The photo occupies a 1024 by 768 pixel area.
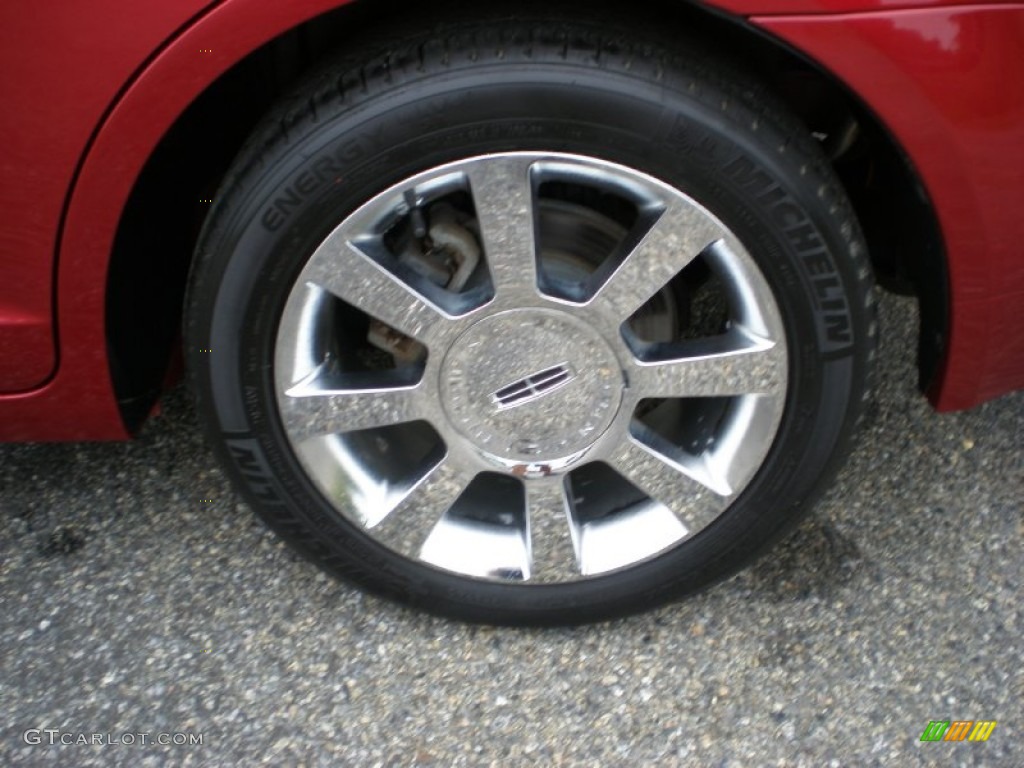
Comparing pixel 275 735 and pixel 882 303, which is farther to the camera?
pixel 882 303

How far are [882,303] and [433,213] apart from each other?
4.38ft

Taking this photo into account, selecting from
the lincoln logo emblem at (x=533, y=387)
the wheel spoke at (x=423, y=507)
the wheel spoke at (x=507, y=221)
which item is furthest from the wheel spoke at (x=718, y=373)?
the wheel spoke at (x=423, y=507)

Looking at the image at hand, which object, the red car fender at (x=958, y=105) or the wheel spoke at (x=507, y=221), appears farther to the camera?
the wheel spoke at (x=507, y=221)

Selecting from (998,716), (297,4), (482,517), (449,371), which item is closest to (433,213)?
(449,371)

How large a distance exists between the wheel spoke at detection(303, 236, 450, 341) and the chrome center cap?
7 cm

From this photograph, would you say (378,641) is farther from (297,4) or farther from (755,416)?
(297,4)

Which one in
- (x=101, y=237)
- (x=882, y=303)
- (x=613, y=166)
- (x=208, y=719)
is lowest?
(x=208, y=719)

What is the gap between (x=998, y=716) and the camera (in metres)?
1.72

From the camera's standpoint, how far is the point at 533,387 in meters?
1.65

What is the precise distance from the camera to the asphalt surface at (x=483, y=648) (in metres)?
1.70

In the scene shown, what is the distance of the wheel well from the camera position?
151cm

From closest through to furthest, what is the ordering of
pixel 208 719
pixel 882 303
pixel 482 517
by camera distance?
1. pixel 208 719
2. pixel 482 517
3. pixel 882 303

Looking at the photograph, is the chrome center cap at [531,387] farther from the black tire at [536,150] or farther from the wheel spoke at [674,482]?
the black tire at [536,150]

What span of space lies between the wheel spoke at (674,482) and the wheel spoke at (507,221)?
0.35 m
